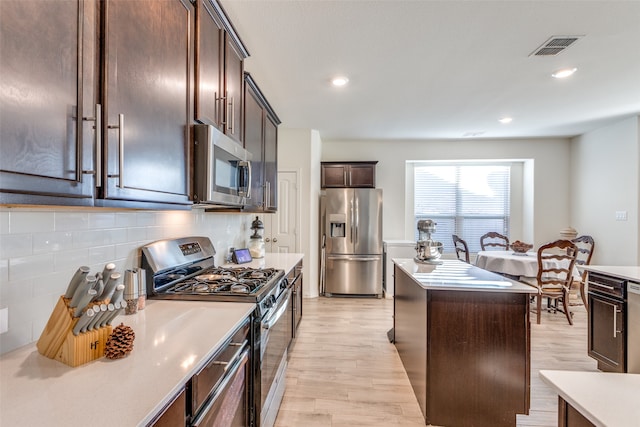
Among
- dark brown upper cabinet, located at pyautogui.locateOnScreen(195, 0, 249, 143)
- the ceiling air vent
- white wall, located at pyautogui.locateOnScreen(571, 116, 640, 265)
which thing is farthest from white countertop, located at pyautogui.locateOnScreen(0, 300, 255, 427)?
white wall, located at pyautogui.locateOnScreen(571, 116, 640, 265)

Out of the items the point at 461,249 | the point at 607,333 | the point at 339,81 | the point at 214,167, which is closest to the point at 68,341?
the point at 214,167

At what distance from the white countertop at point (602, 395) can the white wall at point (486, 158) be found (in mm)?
4549

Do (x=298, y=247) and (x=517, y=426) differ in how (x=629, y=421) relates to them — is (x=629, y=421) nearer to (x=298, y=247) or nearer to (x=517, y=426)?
(x=517, y=426)

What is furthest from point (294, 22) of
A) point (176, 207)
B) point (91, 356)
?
point (91, 356)

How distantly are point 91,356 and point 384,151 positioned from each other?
207 inches

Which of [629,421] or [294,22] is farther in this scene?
[294,22]

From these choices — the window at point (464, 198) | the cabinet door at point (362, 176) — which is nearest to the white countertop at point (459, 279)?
the cabinet door at point (362, 176)

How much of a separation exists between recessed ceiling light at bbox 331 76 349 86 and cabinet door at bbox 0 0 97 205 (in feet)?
7.81

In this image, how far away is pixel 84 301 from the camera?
88cm

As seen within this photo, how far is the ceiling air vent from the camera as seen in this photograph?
2258 mm

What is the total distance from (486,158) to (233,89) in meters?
4.99

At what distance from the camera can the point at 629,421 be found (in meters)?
0.77

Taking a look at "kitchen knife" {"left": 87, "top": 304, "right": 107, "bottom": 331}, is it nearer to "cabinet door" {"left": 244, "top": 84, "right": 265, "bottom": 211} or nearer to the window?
"cabinet door" {"left": 244, "top": 84, "right": 265, "bottom": 211}

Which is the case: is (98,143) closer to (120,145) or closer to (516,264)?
(120,145)
